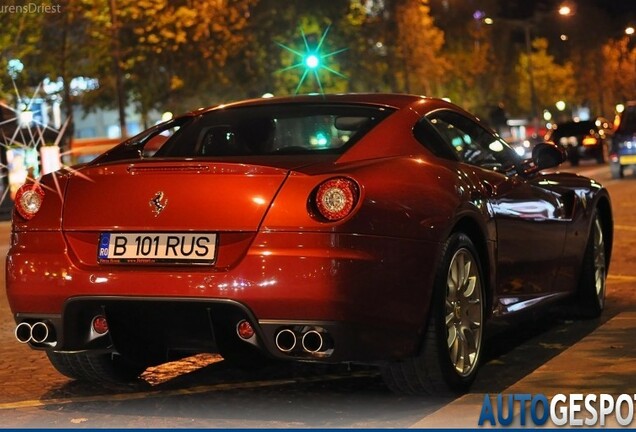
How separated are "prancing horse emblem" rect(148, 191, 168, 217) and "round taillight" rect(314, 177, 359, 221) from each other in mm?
669

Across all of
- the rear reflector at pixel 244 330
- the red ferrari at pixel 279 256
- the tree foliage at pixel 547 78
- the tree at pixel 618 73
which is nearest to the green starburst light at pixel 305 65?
the tree foliage at pixel 547 78

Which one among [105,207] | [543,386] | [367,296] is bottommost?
[543,386]

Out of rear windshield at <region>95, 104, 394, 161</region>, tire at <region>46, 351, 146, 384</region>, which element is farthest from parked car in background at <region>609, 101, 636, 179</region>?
tire at <region>46, 351, 146, 384</region>

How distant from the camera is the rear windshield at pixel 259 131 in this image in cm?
632

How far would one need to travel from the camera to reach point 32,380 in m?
6.66

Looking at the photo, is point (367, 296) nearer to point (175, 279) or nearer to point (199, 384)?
point (175, 279)

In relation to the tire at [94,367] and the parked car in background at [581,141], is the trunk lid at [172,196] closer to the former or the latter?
the tire at [94,367]

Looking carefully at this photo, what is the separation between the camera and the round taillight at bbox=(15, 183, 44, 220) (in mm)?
5738

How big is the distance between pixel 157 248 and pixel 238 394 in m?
1.00

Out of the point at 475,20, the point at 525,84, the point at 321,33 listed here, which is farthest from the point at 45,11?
the point at 525,84

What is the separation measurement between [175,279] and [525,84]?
275 ft

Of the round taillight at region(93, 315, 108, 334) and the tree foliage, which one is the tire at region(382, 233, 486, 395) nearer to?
the round taillight at region(93, 315, 108, 334)

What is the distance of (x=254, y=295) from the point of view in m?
5.19

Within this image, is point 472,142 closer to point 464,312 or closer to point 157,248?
point 464,312
